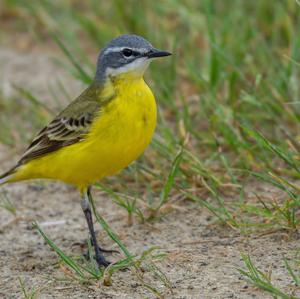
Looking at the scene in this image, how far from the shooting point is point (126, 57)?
5160mm

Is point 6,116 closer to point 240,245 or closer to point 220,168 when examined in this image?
point 220,168

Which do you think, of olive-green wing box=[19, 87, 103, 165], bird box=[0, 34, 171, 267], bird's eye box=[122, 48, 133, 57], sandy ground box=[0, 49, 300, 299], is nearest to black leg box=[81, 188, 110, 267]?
bird box=[0, 34, 171, 267]

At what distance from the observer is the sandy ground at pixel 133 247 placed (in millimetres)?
4445

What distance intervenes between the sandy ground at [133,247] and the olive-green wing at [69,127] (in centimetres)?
58

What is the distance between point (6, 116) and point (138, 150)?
275cm

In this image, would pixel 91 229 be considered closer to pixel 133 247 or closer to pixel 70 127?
pixel 133 247

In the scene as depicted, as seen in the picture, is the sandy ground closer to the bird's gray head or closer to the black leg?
the black leg

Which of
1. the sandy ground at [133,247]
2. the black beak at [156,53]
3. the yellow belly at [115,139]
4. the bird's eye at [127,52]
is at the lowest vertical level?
the sandy ground at [133,247]

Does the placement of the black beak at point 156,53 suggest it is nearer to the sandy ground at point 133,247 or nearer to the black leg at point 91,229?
the black leg at point 91,229

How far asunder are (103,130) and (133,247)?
775mm

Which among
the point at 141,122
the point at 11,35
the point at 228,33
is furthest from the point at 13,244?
the point at 11,35

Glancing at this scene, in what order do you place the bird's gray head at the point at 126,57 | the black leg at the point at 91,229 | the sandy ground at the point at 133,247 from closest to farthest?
the sandy ground at the point at 133,247, the black leg at the point at 91,229, the bird's gray head at the point at 126,57

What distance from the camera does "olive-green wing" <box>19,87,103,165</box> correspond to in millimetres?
5004

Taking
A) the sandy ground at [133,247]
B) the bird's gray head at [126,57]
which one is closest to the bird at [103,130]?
the bird's gray head at [126,57]
